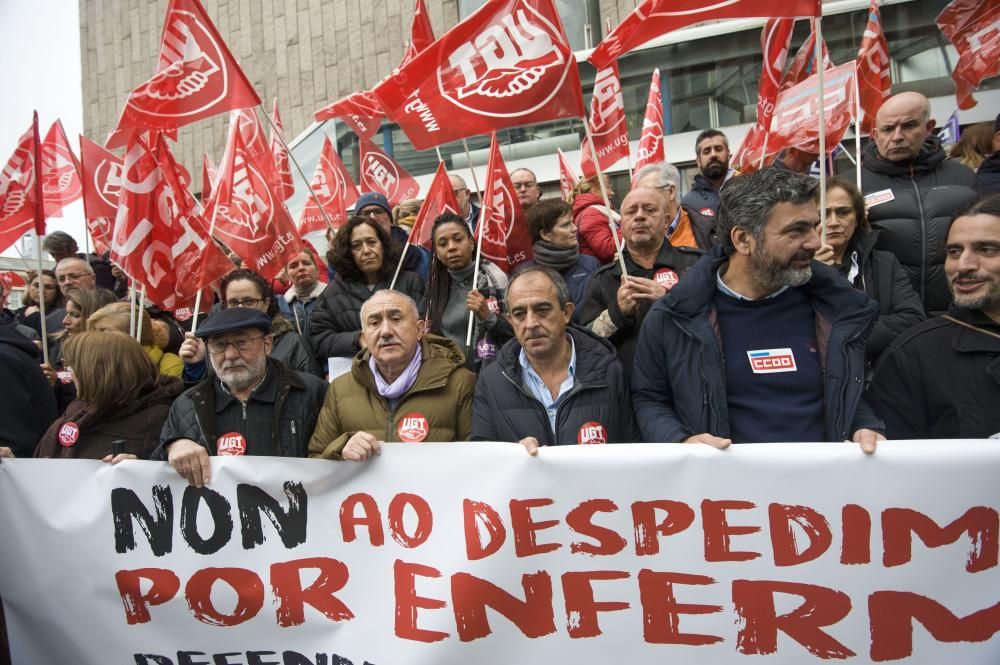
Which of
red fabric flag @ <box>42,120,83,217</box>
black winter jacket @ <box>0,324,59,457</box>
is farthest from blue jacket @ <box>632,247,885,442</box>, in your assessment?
red fabric flag @ <box>42,120,83,217</box>

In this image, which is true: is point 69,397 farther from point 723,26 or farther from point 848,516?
point 723,26

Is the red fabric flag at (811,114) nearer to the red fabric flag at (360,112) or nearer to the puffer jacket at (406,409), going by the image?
the puffer jacket at (406,409)

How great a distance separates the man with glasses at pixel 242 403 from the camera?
10.6 ft

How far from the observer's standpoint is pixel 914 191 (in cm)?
423

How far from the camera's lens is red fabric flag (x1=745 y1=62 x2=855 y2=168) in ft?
17.4

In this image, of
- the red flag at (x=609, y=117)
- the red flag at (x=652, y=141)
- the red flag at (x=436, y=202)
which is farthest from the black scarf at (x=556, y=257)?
the red flag at (x=652, y=141)

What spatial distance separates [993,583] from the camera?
7.49 feet

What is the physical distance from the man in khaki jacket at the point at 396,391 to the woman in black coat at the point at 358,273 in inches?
55.7

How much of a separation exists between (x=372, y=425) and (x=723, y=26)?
50.1 feet

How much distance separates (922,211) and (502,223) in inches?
96.1

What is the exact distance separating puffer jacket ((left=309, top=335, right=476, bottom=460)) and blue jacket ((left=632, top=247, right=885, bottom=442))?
78 centimetres

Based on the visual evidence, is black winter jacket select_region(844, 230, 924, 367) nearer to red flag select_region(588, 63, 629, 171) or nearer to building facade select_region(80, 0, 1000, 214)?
red flag select_region(588, 63, 629, 171)

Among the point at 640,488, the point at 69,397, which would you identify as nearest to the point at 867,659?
the point at 640,488

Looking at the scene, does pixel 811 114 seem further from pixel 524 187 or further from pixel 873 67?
pixel 524 187
